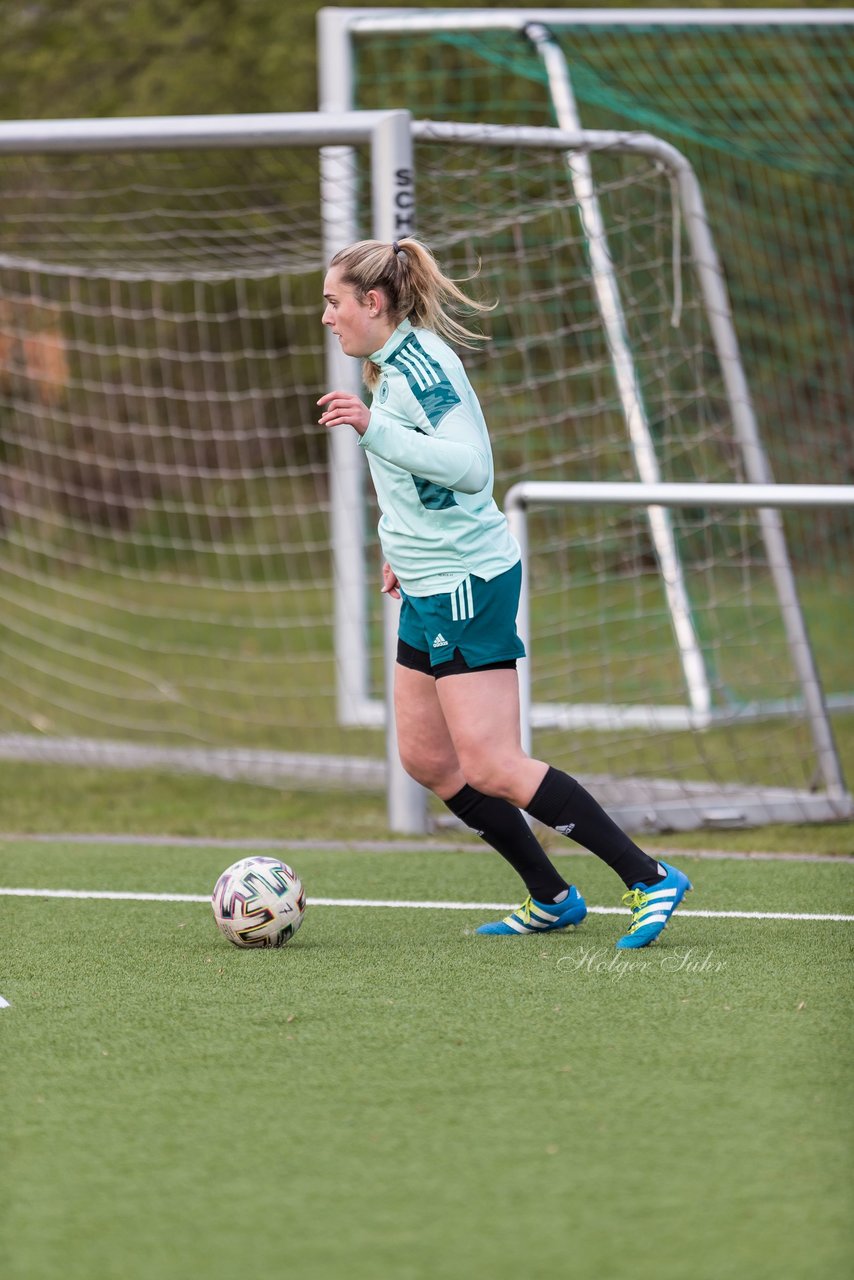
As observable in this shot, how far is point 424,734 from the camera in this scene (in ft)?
14.5

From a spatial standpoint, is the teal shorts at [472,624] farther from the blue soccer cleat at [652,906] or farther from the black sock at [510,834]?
the blue soccer cleat at [652,906]

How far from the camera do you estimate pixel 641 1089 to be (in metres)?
3.13

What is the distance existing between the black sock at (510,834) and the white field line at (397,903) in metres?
0.46

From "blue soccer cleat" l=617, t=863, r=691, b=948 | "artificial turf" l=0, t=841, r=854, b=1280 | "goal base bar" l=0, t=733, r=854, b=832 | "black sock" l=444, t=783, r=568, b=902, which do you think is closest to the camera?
"artificial turf" l=0, t=841, r=854, b=1280

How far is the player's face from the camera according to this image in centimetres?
418

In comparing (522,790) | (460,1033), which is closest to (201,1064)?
(460,1033)

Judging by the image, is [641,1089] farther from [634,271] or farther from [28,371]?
[28,371]

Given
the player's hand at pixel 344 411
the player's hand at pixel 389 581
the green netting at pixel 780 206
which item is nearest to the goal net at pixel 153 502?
the green netting at pixel 780 206

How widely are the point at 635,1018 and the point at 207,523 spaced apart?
10.2m

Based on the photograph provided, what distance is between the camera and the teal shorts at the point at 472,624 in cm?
416

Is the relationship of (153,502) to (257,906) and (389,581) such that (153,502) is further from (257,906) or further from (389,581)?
(257,906)

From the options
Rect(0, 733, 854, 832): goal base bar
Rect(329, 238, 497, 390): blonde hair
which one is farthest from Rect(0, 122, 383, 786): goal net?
Rect(329, 238, 497, 390): blonde hair

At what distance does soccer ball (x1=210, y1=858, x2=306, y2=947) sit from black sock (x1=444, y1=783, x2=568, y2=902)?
1.64 feet

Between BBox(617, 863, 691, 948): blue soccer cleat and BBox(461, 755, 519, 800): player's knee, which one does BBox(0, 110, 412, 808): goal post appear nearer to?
BBox(461, 755, 519, 800): player's knee
